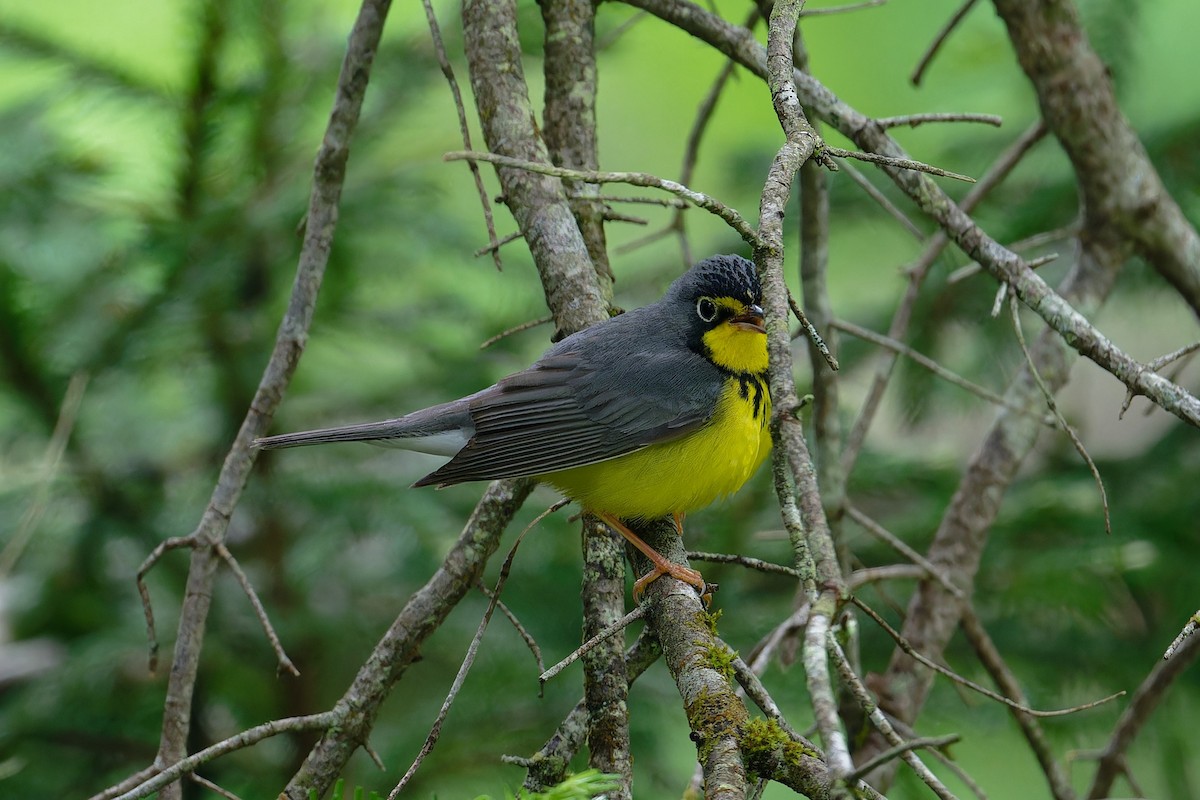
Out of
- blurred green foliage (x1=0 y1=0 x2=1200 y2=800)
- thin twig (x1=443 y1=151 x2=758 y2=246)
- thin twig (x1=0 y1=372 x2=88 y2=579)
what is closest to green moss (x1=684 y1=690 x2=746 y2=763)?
thin twig (x1=443 y1=151 x2=758 y2=246)

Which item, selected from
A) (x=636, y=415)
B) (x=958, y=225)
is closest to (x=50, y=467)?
(x=636, y=415)

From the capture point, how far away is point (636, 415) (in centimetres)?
350

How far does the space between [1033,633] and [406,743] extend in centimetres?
256

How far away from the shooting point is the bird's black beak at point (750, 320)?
3688mm

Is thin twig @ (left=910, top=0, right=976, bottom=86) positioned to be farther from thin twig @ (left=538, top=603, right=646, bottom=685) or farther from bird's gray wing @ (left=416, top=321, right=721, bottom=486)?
thin twig @ (left=538, top=603, right=646, bottom=685)

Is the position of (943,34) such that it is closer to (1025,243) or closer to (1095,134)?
(1095,134)

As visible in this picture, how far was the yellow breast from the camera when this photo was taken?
10.7 ft

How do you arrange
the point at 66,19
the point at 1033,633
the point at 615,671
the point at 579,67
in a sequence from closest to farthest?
1. the point at 615,671
2. the point at 579,67
3. the point at 1033,633
4. the point at 66,19

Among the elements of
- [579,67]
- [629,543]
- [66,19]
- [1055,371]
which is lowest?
[629,543]

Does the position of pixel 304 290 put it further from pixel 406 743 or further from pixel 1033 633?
pixel 1033 633

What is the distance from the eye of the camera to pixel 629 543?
298 cm

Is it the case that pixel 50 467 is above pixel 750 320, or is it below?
below

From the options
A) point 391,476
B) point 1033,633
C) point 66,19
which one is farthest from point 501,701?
point 66,19

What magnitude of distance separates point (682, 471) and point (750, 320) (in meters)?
0.64
